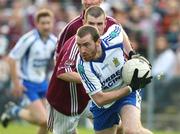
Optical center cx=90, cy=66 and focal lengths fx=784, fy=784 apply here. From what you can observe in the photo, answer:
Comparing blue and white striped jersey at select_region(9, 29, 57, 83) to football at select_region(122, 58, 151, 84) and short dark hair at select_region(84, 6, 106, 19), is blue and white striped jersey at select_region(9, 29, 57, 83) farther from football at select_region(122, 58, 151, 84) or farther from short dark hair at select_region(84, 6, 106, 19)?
football at select_region(122, 58, 151, 84)

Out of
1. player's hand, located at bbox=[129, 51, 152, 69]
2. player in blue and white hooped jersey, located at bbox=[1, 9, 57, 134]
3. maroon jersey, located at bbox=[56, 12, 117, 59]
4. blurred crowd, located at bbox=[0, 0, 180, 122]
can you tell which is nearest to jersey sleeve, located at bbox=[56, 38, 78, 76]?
maroon jersey, located at bbox=[56, 12, 117, 59]

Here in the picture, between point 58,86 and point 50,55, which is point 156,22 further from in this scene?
point 58,86

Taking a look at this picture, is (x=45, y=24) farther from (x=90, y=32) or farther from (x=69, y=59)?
(x=90, y=32)

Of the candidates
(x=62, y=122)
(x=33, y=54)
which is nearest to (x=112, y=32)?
(x=62, y=122)

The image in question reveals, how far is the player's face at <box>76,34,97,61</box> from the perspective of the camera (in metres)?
8.77

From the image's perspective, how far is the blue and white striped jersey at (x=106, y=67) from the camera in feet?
29.8

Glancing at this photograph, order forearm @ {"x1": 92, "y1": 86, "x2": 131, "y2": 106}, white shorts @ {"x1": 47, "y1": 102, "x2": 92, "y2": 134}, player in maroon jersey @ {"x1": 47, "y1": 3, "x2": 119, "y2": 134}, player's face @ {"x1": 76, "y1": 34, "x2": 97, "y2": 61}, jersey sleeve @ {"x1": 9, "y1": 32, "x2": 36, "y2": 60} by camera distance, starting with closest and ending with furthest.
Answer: player's face @ {"x1": 76, "y1": 34, "x2": 97, "y2": 61} → forearm @ {"x1": 92, "y1": 86, "x2": 131, "y2": 106} → player in maroon jersey @ {"x1": 47, "y1": 3, "x2": 119, "y2": 134} → white shorts @ {"x1": 47, "y1": 102, "x2": 92, "y2": 134} → jersey sleeve @ {"x1": 9, "y1": 32, "x2": 36, "y2": 60}

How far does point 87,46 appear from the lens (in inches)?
346

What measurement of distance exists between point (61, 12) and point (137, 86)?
9845 mm

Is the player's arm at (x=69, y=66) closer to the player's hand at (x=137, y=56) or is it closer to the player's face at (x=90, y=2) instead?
the player's face at (x=90, y=2)

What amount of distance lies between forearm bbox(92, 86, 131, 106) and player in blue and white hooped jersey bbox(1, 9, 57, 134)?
4098 mm

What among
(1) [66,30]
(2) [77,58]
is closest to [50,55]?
(1) [66,30]

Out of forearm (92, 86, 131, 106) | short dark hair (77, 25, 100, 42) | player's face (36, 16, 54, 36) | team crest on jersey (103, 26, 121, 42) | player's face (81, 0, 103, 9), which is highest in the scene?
short dark hair (77, 25, 100, 42)

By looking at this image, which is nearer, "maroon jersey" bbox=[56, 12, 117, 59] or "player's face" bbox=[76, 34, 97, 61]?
"player's face" bbox=[76, 34, 97, 61]
